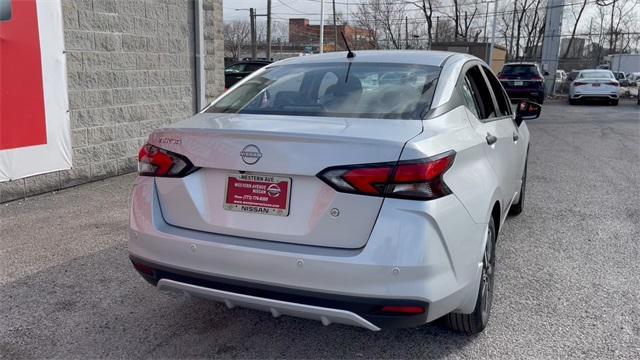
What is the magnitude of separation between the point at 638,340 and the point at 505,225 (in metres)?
2.30

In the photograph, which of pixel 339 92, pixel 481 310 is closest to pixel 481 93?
pixel 339 92

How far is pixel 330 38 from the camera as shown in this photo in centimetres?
6588

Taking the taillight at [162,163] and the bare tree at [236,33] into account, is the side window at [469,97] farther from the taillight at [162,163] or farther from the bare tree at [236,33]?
the bare tree at [236,33]

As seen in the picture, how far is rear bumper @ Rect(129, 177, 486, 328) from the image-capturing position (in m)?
2.39

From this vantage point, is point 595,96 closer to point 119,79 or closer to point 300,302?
point 119,79

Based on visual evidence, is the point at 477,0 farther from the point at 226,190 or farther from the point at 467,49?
the point at 226,190

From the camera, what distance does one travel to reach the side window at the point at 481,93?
12.3ft

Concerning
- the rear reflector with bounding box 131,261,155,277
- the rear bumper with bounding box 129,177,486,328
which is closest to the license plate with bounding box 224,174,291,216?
the rear bumper with bounding box 129,177,486,328

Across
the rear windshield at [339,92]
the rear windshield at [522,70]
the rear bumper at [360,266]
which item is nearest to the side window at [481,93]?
the rear windshield at [339,92]

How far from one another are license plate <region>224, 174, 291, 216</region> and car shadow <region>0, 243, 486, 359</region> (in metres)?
0.92

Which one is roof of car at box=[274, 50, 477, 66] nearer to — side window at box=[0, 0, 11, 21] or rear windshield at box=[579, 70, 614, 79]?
side window at box=[0, 0, 11, 21]

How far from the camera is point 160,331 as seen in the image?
3268mm

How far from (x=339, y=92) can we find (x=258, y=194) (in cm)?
98

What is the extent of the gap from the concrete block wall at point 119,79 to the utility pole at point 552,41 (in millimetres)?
22118
